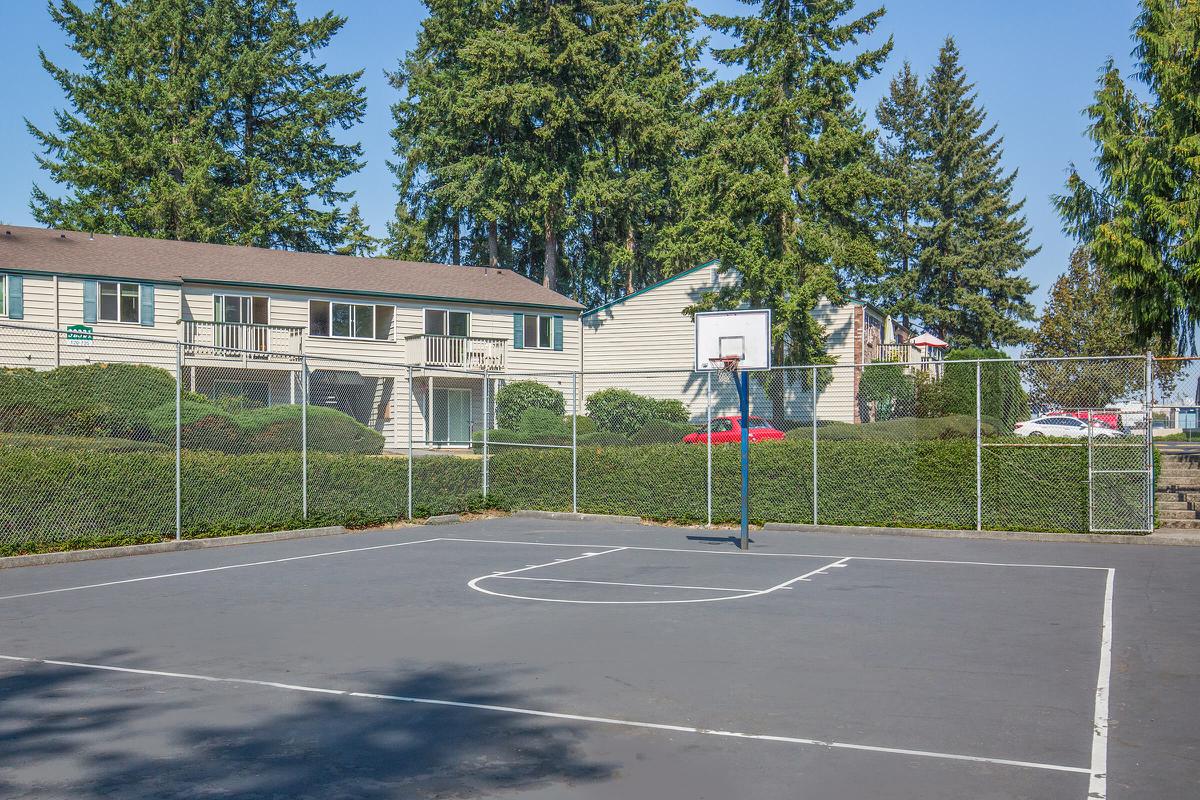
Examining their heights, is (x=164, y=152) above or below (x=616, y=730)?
above

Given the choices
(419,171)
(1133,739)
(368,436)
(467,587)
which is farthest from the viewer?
(419,171)

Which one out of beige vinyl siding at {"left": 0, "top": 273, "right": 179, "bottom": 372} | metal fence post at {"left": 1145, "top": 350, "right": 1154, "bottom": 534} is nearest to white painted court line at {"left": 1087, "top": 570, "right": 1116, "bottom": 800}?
metal fence post at {"left": 1145, "top": 350, "right": 1154, "bottom": 534}

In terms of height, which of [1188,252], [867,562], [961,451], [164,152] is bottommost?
[867,562]

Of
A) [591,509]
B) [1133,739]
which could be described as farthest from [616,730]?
[591,509]

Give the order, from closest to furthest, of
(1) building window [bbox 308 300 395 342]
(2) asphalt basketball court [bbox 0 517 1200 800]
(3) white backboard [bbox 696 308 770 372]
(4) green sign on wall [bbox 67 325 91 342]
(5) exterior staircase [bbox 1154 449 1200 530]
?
(2) asphalt basketball court [bbox 0 517 1200 800]
(4) green sign on wall [bbox 67 325 91 342]
(3) white backboard [bbox 696 308 770 372]
(5) exterior staircase [bbox 1154 449 1200 530]
(1) building window [bbox 308 300 395 342]

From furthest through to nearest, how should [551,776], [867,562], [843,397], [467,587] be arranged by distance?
1. [843,397]
2. [867,562]
3. [467,587]
4. [551,776]

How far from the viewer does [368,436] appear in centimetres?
2130

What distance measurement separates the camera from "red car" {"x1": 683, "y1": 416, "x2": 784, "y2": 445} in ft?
Result: 72.9

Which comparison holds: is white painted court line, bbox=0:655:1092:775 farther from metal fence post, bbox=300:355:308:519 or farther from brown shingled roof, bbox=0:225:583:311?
brown shingled roof, bbox=0:225:583:311

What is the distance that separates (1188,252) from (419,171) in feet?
132

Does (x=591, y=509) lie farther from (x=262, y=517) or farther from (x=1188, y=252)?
(x=1188, y=252)

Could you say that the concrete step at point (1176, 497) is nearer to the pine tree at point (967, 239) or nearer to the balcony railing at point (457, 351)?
the balcony railing at point (457, 351)

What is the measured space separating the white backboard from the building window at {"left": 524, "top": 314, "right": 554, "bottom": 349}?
76.2ft

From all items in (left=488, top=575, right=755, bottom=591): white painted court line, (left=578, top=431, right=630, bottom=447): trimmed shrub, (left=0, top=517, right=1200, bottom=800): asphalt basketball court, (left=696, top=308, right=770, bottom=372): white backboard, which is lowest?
(left=488, top=575, right=755, bottom=591): white painted court line
